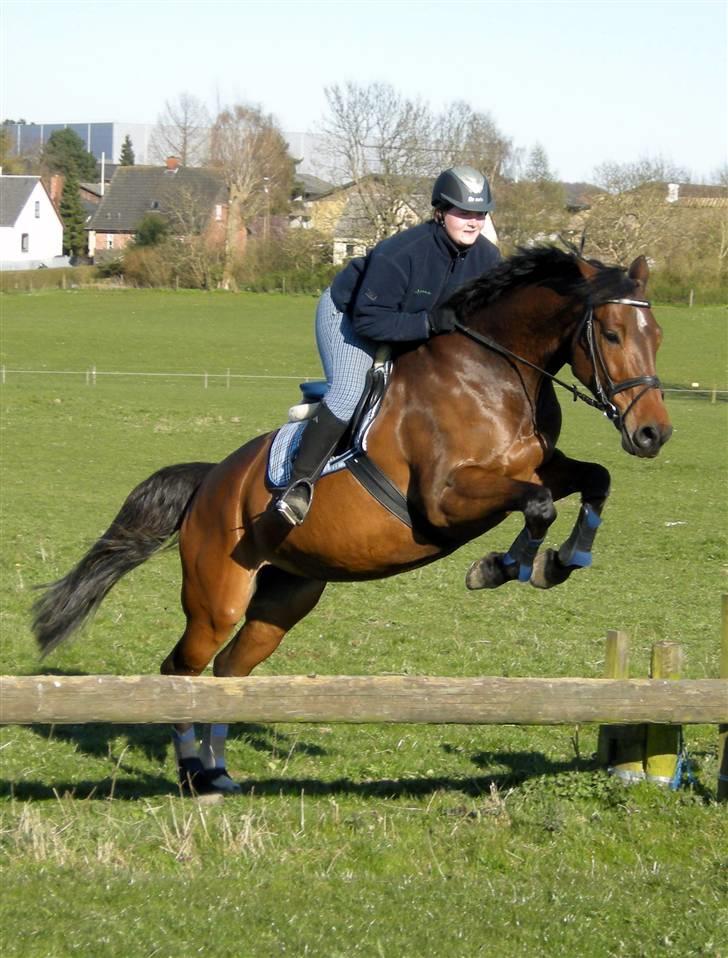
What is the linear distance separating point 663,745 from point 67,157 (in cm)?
13170

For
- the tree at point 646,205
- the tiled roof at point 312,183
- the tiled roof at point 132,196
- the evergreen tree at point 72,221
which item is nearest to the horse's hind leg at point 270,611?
the tree at point 646,205

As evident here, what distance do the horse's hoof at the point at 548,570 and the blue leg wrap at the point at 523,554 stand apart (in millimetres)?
42

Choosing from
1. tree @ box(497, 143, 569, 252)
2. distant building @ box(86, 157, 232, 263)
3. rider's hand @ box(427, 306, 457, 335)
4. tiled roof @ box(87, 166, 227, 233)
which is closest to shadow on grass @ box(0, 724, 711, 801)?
rider's hand @ box(427, 306, 457, 335)

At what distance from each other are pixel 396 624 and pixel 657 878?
6157 millimetres

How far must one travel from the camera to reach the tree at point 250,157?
80000 millimetres

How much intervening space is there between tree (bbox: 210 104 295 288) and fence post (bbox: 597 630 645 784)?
243 ft

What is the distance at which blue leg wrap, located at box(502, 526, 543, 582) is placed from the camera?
657 cm

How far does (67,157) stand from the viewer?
427 feet

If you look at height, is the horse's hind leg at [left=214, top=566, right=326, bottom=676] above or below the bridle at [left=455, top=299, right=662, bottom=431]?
below

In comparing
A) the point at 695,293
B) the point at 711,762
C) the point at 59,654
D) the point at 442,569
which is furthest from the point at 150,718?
the point at 695,293

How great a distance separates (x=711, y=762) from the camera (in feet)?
24.1

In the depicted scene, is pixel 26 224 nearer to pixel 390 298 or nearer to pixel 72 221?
pixel 72 221

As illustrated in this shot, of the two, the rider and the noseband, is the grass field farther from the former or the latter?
the noseband

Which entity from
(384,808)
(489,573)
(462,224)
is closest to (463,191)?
(462,224)
